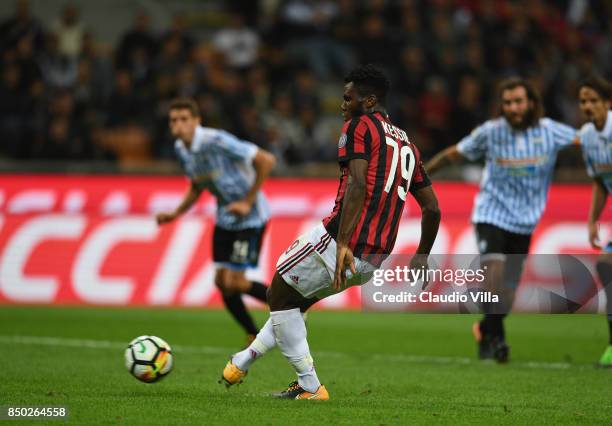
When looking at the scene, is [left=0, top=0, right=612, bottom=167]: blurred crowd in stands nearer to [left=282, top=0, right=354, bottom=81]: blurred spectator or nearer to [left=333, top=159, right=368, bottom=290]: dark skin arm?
[left=282, top=0, right=354, bottom=81]: blurred spectator

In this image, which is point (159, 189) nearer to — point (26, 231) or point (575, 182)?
point (26, 231)

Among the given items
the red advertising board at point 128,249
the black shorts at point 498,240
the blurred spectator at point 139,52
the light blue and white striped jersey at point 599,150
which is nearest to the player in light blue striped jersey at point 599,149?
the light blue and white striped jersey at point 599,150

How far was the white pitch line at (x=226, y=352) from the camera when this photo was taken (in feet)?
34.4

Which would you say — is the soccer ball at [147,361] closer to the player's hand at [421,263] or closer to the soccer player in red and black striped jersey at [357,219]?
the soccer player in red and black striped jersey at [357,219]

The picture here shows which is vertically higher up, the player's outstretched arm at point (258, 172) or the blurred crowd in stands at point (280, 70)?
the blurred crowd in stands at point (280, 70)

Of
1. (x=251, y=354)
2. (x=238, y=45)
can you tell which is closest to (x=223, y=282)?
(x=251, y=354)

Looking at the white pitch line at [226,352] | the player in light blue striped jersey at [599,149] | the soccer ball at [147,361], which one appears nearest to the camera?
the soccer ball at [147,361]

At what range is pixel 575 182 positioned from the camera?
1677 cm

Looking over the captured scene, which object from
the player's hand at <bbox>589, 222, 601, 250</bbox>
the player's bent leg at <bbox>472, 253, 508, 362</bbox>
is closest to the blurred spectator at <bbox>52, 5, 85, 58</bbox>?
the player's bent leg at <bbox>472, 253, 508, 362</bbox>

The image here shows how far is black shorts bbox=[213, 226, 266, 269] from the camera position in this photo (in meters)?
11.3

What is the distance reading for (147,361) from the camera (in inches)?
312

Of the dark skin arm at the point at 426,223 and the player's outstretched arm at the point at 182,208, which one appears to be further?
the player's outstretched arm at the point at 182,208

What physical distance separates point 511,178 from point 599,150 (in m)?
0.88

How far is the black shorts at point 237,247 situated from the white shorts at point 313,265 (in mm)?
3946
